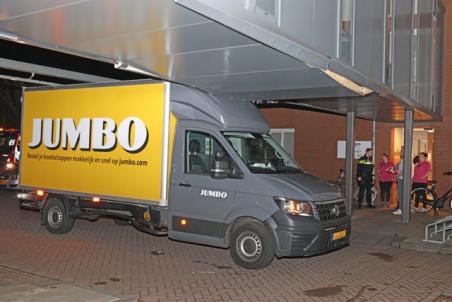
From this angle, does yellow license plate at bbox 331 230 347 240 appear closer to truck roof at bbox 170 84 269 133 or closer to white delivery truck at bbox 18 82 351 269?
white delivery truck at bbox 18 82 351 269

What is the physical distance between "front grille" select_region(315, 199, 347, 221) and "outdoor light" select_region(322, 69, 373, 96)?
6.98 feet

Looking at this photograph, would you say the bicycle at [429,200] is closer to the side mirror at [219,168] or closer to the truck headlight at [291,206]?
the truck headlight at [291,206]

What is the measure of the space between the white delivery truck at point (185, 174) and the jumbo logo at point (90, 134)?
2 cm

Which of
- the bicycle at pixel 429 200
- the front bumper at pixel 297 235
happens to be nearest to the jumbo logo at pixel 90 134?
the front bumper at pixel 297 235

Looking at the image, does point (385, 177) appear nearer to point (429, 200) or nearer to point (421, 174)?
point (421, 174)

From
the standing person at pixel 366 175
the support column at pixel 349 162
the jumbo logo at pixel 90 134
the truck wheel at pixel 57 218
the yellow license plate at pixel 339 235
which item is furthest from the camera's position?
the standing person at pixel 366 175

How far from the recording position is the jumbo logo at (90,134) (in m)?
9.51

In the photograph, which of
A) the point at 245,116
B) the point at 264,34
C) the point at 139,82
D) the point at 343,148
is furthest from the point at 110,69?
the point at 343,148

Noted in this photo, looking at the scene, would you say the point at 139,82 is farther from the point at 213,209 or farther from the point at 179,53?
the point at 213,209

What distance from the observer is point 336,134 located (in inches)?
771

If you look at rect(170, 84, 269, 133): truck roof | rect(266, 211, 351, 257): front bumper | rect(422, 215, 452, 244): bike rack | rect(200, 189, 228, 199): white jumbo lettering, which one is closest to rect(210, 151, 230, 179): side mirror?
rect(200, 189, 228, 199): white jumbo lettering

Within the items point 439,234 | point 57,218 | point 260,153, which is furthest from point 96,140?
point 439,234

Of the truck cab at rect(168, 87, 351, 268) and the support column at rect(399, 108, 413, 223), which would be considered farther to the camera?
the support column at rect(399, 108, 413, 223)

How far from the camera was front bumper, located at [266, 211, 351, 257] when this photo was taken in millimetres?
8047
